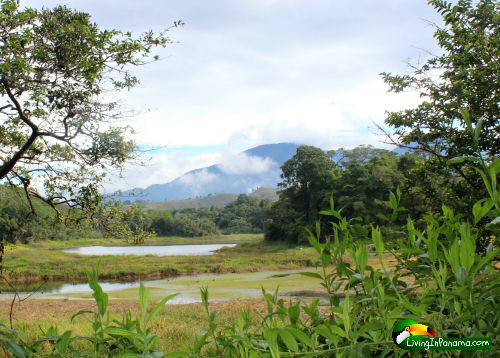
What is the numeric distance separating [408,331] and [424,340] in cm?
3

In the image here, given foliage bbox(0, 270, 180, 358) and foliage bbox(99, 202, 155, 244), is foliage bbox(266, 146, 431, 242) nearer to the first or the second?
foliage bbox(99, 202, 155, 244)

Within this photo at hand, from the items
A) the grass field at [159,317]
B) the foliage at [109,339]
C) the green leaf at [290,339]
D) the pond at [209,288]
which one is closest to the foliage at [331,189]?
Result: the pond at [209,288]

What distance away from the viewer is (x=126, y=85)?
821cm

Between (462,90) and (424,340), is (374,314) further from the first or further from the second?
(462,90)

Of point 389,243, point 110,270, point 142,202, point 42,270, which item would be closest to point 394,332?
point 389,243

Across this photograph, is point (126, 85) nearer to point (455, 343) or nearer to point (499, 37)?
Result: point (499, 37)

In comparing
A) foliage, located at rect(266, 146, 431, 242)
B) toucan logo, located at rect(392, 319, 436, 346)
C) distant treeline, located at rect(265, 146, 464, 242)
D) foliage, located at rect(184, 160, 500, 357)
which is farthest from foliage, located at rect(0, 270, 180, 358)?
foliage, located at rect(266, 146, 431, 242)

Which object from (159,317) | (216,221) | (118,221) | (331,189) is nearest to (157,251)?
(331,189)

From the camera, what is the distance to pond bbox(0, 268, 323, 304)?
24172 millimetres

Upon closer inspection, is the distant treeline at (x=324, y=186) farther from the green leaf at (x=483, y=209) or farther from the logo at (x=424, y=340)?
the logo at (x=424, y=340)

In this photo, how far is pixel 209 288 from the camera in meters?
26.9

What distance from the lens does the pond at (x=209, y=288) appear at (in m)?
24.2

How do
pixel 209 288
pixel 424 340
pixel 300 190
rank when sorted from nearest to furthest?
pixel 424 340, pixel 209 288, pixel 300 190

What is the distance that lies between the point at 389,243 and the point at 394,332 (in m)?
0.59
